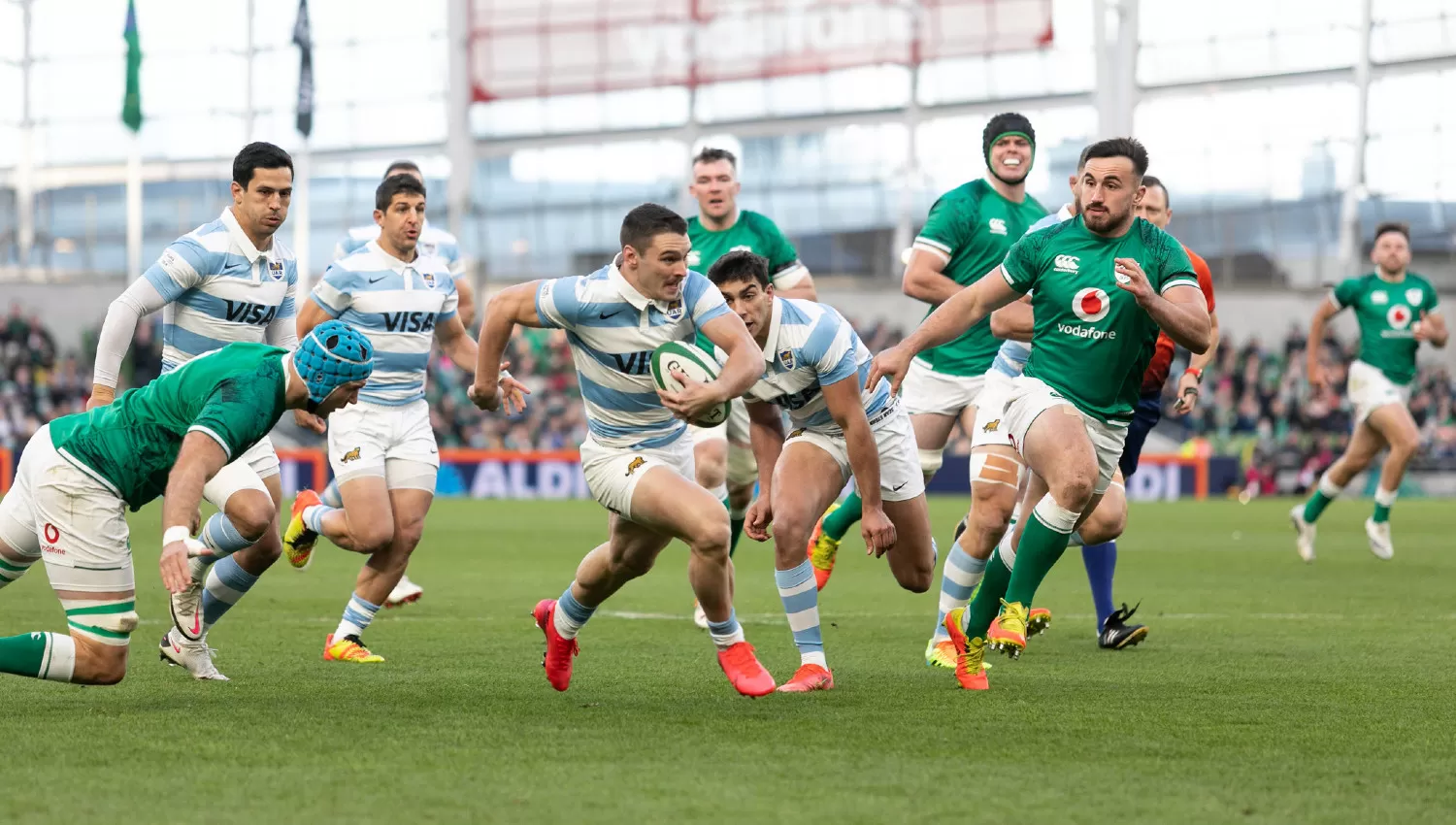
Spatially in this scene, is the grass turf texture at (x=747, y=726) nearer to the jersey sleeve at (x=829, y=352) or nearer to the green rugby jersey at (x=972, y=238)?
the jersey sleeve at (x=829, y=352)

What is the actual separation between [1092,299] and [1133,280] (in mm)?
493

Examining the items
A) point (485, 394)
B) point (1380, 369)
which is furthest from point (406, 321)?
point (1380, 369)

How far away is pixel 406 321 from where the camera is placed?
28.7 ft

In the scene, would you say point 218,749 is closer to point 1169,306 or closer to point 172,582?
point 172,582

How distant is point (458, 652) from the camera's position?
8383 millimetres

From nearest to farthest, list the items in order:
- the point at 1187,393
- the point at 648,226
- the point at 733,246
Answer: the point at 648,226, the point at 1187,393, the point at 733,246

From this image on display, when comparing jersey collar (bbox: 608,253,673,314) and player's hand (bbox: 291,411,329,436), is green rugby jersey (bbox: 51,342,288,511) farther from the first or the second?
jersey collar (bbox: 608,253,673,314)

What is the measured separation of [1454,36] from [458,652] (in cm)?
3325

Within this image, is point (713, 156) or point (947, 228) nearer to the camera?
point (947, 228)

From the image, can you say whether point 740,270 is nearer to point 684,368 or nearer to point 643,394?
point 643,394

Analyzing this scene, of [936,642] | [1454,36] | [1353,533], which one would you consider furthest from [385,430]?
[1454,36]

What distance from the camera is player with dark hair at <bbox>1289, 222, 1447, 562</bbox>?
1483 centimetres

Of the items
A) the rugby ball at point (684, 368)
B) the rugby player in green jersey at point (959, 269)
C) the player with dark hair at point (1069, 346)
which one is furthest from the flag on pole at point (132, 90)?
the rugby ball at point (684, 368)

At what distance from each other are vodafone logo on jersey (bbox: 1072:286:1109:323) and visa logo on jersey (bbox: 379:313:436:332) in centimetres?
343
